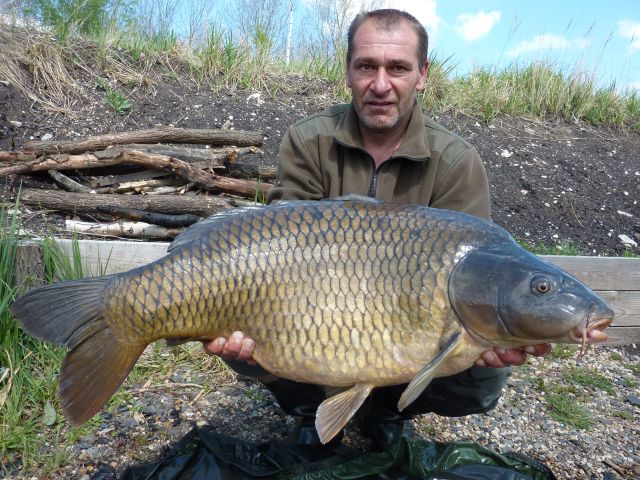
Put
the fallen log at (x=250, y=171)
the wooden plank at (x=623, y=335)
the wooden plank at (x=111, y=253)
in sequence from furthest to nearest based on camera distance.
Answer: the fallen log at (x=250, y=171) < the wooden plank at (x=623, y=335) < the wooden plank at (x=111, y=253)

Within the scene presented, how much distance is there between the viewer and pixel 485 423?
7.88ft

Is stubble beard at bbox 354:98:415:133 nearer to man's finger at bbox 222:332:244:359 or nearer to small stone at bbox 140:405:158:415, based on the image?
man's finger at bbox 222:332:244:359

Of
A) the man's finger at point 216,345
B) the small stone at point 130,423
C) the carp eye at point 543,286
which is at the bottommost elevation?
the small stone at point 130,423

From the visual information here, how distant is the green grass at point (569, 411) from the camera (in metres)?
2.42

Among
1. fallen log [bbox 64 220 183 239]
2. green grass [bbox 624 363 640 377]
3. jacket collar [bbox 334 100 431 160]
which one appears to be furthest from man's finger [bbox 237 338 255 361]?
green grass [bbox 624 363 640 377]

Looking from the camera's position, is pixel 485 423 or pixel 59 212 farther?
pixel 59 212

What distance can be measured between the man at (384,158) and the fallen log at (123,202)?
3.93 feet

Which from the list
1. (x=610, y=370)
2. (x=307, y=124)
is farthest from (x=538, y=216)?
(x=307, y=124)

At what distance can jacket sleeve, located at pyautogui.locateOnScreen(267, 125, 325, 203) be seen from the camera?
2.25 metres

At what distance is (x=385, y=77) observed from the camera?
7.07ft

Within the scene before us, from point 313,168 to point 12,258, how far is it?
125 centimetres

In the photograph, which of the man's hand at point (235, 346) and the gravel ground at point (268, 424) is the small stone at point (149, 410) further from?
the man's hand at point (235, 346)

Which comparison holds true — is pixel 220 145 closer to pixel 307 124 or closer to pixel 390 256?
pixel 307 124

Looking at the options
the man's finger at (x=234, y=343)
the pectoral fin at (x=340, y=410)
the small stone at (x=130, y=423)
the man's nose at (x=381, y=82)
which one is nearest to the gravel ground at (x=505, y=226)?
the small stone at (x=130, y=423)
